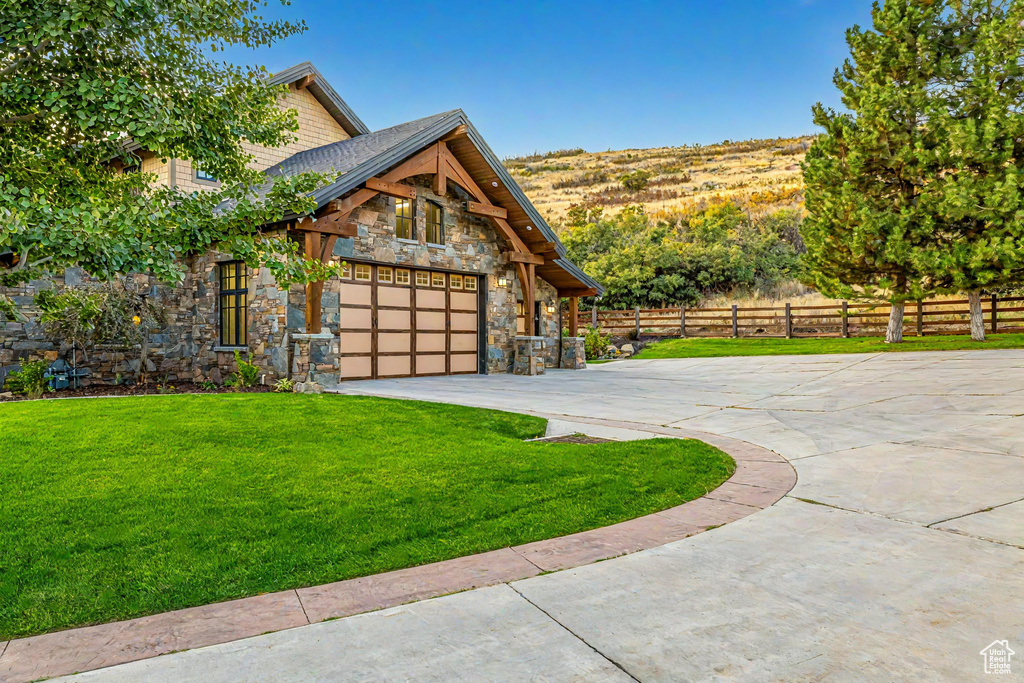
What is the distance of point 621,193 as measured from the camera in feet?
163

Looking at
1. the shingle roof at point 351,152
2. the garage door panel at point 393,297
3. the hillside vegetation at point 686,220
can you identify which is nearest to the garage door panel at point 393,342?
the garage door panel at point 393,297

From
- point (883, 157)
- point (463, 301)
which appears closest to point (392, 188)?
point (463, 301)

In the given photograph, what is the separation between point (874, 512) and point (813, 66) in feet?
140

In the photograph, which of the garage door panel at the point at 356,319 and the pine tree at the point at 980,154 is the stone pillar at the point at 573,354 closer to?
the garage door panel at the point at 356,319

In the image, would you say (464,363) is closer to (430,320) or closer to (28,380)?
(430,320)

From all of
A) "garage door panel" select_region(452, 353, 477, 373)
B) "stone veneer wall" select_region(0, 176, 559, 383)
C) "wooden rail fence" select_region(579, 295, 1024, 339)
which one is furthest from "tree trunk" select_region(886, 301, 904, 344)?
"garage door panel" select_region(452, 353, 477, 373)

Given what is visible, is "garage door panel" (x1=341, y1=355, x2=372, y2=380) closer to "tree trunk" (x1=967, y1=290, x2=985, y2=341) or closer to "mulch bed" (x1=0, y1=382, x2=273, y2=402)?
"mulch bed" (x1=0, y1=382, x2=273, y2=402)

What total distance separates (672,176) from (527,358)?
42489 millimetres

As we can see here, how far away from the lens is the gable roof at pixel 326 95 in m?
15.3

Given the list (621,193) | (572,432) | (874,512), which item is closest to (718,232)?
(621,193)

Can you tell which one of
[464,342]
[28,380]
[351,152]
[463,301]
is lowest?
[28,380]

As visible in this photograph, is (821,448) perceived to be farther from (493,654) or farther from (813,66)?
(813,66)

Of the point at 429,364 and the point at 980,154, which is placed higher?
the point at 980,154

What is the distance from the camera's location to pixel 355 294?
1246 centimetres
